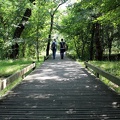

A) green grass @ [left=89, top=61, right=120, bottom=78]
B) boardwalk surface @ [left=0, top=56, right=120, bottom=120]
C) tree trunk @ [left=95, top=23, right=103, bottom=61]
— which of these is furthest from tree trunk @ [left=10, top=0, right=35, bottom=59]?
boardwalk surface @ [left=0, top=56, right=120, bottom=120]

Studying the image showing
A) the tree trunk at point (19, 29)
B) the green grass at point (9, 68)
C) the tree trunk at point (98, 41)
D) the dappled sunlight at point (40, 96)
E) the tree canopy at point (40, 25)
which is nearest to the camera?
the dappled sunlight at point (40, 96)

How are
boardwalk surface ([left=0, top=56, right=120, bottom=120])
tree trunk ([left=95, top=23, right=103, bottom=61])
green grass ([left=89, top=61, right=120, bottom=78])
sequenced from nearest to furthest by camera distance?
boardwalk surface ([left=0, top=56, right=120, bottom=120]) < green grass ([left=89, top=61, right=120, bottom=78]) < tree trunk ([left=95, top=23, right=103, bottom=61])

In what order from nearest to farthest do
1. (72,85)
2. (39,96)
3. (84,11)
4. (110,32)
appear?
(39,96) → (72,85) → (84,11) → (110,32)

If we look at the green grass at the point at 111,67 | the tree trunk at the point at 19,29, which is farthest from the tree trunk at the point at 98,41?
the green grass at the point at 111,67

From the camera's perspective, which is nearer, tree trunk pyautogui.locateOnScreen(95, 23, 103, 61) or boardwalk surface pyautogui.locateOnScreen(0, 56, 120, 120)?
boardwalk surface pyautogui.locateOnScreen(0, 56, 120, 120)

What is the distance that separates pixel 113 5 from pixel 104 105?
6627mm

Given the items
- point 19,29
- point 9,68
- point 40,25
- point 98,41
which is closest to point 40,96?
point 9,68

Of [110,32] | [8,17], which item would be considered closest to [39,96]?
[8,17]

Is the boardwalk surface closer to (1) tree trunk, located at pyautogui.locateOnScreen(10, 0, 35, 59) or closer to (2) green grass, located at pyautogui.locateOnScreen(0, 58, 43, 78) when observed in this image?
(2) green grass, located at pyautogui.locateOnScreen(0, 58, 43, 78)

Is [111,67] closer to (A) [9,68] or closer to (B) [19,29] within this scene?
(A) [9,68]

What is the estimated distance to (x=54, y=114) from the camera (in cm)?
592

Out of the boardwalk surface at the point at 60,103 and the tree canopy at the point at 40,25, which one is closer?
the boardwalk surface at the point at 60,103

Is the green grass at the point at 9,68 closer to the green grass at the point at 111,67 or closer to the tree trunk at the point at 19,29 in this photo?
Answer: the green grass at the point at 111,67

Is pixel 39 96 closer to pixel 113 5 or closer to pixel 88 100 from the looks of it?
pixel 88 100
